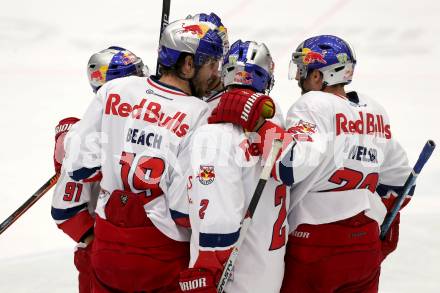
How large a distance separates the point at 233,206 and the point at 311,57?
0.81 m

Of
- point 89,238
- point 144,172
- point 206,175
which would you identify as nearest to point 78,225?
point 89,238

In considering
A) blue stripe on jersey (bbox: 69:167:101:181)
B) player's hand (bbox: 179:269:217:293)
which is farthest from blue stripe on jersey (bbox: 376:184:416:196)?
blue stripe on jersey (bbox: 69:167:101:181)

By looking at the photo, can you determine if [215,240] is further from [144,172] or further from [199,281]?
[144,172]

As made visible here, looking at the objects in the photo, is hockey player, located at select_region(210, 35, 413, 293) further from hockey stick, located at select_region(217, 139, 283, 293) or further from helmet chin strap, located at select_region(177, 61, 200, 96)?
helmet chin strap, located at select_region(177, 61, 200, 96)

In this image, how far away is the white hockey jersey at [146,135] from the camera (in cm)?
235

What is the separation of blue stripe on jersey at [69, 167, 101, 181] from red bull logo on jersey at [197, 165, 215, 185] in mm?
561

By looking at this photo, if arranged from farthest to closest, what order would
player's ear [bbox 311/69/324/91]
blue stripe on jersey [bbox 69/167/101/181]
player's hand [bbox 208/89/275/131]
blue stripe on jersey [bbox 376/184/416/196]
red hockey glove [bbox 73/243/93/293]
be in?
blue stripe on jersey [bbox 376/184/416/196], red hockey glove [bbox 73/243/93/293], player's ear [bbox 311/69/324/91], blue stripe on jersey [bbox 69/167/101/181], player's hand [bbox 208/89/275/131]

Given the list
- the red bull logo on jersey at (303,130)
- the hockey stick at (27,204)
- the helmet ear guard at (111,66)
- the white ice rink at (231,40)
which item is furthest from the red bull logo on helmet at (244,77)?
the white ice rink at (231,40)

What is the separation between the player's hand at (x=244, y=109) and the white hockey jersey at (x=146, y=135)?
0.66 ft

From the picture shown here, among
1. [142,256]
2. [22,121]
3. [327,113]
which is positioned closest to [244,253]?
[142,256]

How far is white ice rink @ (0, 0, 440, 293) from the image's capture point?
516cm

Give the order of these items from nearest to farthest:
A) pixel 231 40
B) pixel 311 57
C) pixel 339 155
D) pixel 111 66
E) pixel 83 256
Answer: pixel 339 155 < pixel 311 57 < pixel 83 256 < pixel 111 66 < pixel 231 40

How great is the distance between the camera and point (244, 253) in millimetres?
2307

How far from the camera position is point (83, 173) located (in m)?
2.54
